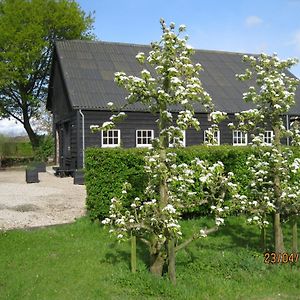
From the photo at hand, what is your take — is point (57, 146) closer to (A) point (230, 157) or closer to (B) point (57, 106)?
(B) point (57, 106)

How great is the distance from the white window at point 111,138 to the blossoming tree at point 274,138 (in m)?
14.1

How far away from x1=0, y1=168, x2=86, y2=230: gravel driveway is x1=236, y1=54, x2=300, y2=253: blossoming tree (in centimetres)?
518

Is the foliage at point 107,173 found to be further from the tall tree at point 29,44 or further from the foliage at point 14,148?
the foliage at point 14,148

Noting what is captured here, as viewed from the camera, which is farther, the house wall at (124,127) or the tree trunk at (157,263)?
the house wall at (124,127)

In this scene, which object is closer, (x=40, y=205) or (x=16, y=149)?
(x=40, y=205)

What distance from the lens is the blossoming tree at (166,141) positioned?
5289 mm

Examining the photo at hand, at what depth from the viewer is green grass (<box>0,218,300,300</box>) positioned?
531cm

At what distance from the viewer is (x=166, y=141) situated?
5672 millimetres

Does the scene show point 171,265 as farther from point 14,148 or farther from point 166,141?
point 14,148

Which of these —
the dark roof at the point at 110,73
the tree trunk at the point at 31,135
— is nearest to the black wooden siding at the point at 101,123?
the dark roof at the point at 110,73

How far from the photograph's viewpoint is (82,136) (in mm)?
19812

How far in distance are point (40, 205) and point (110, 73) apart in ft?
39.3

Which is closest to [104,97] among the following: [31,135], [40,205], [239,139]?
[239,139]

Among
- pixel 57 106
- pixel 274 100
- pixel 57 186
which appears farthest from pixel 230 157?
pixel 57 106
